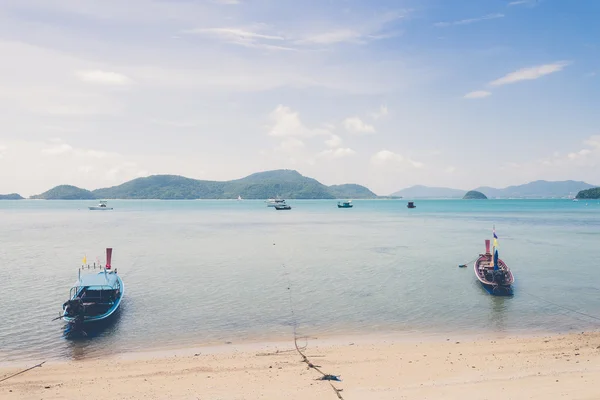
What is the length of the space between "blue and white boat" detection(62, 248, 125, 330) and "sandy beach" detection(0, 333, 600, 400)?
4.85 metres

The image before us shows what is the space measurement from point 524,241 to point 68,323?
69.4 meters

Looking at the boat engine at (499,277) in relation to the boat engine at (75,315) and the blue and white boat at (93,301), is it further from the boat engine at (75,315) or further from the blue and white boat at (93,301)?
the boat engine at (75,315)

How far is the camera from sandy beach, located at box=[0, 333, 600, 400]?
1565 centimetres

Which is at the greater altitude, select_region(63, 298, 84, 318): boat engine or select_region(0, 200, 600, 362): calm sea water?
select_region(63, 298, 84, 318): boat engine

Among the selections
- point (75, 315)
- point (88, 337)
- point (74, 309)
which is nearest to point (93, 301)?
point (74, 309)

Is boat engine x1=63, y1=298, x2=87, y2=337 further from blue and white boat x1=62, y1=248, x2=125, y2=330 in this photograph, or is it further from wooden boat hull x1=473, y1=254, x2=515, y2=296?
wooden boat hull x1=473, y1=254, x2=515, y2=296

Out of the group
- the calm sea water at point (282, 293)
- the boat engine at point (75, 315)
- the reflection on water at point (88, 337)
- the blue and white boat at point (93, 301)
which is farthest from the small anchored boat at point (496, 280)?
the boat engine at point (75, 315)

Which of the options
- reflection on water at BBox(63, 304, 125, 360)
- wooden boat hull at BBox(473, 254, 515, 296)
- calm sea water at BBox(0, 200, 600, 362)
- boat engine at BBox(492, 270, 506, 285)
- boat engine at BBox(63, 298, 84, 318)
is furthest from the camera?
boat engine at BBox(492, 270, 506, 285)

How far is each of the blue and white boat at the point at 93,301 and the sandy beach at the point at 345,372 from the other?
485 centimetres

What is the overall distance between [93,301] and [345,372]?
1834 centimetres

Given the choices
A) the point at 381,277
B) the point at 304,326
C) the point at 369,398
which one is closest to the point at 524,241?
the point at 381,277

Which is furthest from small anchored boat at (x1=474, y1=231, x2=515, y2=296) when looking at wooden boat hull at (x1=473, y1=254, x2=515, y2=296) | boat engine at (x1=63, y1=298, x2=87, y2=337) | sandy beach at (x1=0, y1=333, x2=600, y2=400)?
boat engine at (x1=63, y1=298, x2=87, y2=337)

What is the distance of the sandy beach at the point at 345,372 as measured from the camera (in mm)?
15648

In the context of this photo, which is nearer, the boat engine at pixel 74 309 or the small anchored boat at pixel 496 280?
the boat engine at pixel 74 309
